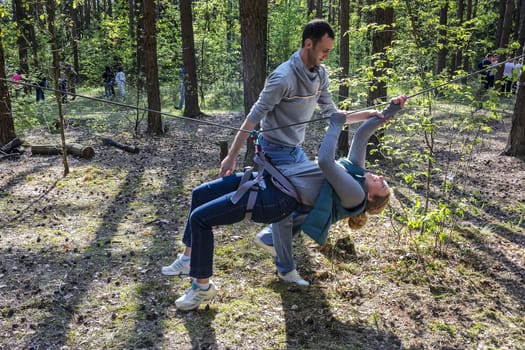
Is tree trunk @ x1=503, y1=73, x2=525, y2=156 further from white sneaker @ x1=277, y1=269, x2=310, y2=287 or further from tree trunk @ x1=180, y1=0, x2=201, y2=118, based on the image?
tree trunk @ x1=180, y1=0, x2=201, y2=118

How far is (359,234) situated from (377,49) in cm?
418

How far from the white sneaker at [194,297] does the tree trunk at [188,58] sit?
40.6 ft

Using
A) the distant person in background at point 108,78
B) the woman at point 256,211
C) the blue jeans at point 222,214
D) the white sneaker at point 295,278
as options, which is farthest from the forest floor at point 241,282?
the distant person in background at point 108,78

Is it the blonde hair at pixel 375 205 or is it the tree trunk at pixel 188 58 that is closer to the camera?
the blonde hair at pixel 375 205

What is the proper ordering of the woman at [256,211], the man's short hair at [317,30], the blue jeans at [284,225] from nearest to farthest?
the woman at [256,211], the man's short hair at [317,30], the blue jeans at [284,225]

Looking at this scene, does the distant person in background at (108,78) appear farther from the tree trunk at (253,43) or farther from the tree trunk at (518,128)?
the tree trunk at (518,128)

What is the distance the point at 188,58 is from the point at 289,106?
1234cm

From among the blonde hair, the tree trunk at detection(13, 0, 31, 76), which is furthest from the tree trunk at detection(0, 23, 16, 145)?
the blonde hair

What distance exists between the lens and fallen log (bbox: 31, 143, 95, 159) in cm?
942

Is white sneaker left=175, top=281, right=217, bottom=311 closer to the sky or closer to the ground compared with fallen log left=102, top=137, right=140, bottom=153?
closer to the sky

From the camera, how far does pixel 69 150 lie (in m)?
9.62

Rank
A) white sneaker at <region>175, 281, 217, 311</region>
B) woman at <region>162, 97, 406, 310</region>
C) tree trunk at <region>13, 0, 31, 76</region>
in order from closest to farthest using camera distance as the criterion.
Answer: woman at <region>162, 97, 406, 310</region>, white sneaker at <region>175, 281, 217, 311</region>, tree trunk at <region>13, 0, 31, 76</region>

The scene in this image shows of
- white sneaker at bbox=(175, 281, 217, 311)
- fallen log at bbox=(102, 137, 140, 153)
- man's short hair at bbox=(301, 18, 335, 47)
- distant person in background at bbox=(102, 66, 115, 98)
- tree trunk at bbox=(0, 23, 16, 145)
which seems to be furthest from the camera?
distant person in background at bbox=(102, 66, 115, 98)

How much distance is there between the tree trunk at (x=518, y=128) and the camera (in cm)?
947
